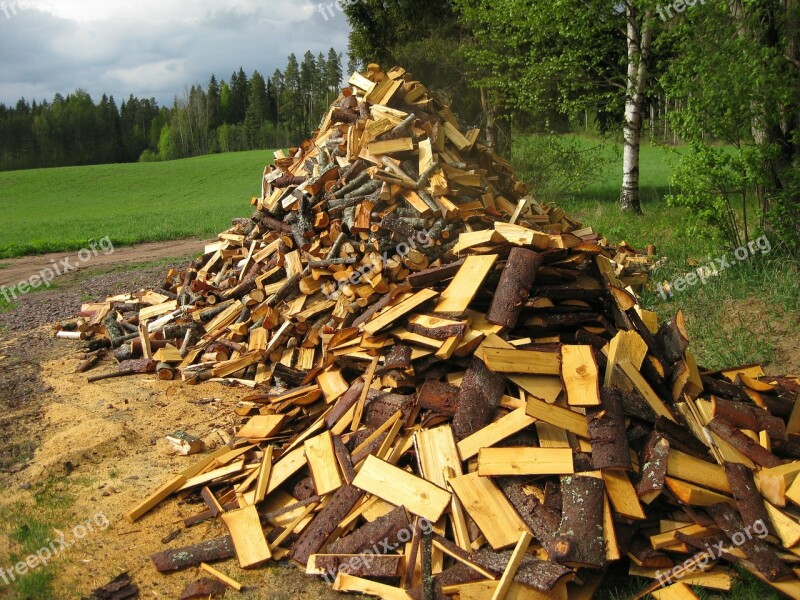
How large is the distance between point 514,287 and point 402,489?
1.70 m

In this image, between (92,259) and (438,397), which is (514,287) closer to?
(438,397)

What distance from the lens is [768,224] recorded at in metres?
7.29

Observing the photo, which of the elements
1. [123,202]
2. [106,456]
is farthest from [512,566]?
[123,202]

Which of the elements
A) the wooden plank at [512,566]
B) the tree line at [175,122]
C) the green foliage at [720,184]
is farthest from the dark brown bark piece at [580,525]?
the tree line at [175,122]

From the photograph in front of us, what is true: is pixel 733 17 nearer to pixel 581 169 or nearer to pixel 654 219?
pixel 654 219

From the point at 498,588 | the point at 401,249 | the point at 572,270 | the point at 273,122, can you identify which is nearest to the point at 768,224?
the point at 572,270

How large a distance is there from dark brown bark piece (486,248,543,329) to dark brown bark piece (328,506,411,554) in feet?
5.18

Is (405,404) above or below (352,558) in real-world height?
above

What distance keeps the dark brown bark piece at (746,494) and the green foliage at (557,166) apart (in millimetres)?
11219

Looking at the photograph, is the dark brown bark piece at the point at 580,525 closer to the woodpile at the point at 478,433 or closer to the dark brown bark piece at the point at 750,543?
the woodpile at the point at 478,433

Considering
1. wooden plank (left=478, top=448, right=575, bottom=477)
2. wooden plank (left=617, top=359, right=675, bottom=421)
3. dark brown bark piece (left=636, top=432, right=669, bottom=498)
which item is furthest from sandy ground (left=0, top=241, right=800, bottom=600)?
wooden plank (left=617, top=359, right=675, bottom=421)

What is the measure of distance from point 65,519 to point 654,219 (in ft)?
37.1

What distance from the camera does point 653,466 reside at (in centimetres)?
341

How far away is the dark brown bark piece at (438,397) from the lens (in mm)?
4044
